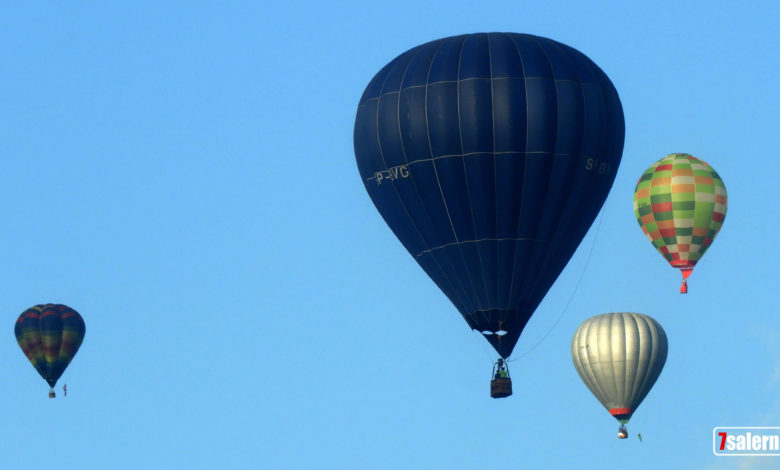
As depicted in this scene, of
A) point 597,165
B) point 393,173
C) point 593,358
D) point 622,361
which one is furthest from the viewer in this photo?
point 593,358

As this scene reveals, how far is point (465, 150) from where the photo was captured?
57.5 m

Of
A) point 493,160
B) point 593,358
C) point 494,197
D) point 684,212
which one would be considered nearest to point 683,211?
point 684,212

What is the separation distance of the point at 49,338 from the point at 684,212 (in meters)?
22.7

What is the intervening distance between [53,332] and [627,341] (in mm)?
20026

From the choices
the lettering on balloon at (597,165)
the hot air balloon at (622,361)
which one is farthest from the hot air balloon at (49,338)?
the lettering on balloon at (597,165)

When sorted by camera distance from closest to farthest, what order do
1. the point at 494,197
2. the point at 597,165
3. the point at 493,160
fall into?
the point at 493,160
the point at 494,197
the point at 597,165

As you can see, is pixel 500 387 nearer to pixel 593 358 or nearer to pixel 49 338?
pixel 593 358

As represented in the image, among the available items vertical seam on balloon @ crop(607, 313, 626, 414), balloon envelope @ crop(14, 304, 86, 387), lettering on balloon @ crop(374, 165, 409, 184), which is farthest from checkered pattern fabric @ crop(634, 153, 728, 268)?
balloon envelope @ crop(14, 304, 86, 387)

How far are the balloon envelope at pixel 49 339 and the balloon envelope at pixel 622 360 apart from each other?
17.8m

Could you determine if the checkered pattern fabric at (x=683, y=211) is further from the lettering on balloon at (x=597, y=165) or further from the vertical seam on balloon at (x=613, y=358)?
the lettering on balloon at (x=597, y=165)

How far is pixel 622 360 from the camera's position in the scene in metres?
69.2

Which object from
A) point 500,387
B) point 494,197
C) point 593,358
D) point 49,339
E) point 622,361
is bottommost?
point 500,387

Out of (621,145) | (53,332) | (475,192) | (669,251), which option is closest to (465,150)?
(475,192)

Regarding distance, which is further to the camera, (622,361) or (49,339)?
(49,339)
